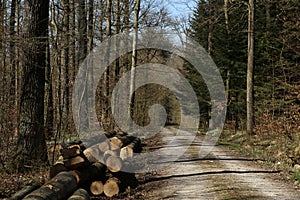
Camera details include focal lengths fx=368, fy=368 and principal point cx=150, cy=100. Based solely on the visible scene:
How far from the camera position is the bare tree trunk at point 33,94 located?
9.76m

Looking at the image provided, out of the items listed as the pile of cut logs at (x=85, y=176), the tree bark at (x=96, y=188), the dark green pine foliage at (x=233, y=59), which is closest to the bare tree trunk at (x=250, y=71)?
the dark green pine foliage at (x=233, y=59)

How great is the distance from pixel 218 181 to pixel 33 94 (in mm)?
5356

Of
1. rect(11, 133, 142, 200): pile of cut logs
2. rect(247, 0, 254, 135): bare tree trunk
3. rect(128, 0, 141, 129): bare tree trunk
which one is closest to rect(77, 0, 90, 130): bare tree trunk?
rect(128, 0, 141, 129): bare tree trunk

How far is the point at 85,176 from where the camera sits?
8.16 meters

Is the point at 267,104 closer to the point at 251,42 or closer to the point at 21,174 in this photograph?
the point at 251,42

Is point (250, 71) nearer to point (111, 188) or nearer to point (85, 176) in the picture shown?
point (111, 188)

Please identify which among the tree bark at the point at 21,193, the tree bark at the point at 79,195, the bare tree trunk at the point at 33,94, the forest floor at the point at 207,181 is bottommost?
the forest floor at the point at 207,181

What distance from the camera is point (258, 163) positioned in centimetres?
1214

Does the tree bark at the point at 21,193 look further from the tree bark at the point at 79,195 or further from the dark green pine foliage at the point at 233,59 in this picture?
the dark green pine foliage at the point at 233,59

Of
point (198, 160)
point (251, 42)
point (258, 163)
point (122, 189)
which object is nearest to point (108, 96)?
point (251, 42)

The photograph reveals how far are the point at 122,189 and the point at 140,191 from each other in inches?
16.8

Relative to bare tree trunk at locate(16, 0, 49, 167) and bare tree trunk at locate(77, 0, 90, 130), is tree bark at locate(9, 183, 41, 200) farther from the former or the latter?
bare tree trunk at locate(77, 0, 90, 130)

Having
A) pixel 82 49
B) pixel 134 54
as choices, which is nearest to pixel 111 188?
pixel 82 49

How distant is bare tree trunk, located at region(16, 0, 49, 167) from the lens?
9758 millimetres
